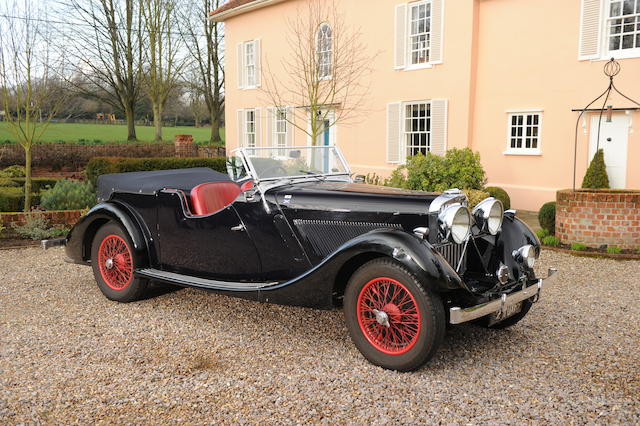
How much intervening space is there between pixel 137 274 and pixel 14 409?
1.81m

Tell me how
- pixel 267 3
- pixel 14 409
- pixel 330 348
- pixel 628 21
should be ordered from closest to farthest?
pixel 14 409, pixel 330 348, pixel 628 21, pixel 267 3

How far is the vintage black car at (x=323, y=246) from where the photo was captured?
339 centimetres

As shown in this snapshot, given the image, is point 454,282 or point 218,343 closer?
point 454,282

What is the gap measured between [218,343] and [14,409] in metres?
1.37

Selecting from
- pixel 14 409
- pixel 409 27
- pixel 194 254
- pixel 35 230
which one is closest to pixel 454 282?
pixel 194 254

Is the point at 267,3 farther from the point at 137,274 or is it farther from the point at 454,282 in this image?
the point at 454,282

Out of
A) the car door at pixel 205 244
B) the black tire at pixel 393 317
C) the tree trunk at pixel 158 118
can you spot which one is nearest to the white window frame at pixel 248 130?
the tree trunk at pixel 158 118

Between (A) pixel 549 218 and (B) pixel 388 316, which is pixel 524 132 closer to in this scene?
(A) pixel 549 218

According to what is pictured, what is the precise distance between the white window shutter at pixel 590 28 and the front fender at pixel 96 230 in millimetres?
8575

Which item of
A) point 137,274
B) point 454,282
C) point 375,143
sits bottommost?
point 137,274

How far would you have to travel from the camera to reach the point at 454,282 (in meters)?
3.25

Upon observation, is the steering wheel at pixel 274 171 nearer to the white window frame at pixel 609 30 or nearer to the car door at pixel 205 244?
the car door at pixel 205 244

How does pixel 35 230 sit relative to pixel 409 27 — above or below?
below

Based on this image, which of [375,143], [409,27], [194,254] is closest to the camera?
[194,254]
